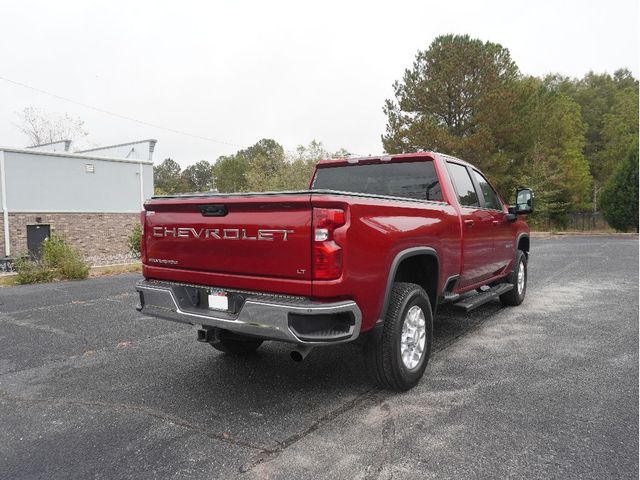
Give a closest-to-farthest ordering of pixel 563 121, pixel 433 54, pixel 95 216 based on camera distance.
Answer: pixel 95 216 → pixel 433 54 → pixel 563 121

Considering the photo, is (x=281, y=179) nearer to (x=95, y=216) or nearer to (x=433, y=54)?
(x=433, y=54)

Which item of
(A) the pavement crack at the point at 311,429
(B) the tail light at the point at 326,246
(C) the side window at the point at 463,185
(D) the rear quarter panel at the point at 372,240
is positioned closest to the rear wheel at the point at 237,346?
(A) the pavement crack at the point at 311,429

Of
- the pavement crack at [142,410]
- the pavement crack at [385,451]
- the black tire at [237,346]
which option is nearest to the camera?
the pavement crack at [385,451]

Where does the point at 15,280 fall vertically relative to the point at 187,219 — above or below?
below

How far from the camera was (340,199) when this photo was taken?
3.10 metres

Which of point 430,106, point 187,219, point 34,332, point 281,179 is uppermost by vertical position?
point 430,106

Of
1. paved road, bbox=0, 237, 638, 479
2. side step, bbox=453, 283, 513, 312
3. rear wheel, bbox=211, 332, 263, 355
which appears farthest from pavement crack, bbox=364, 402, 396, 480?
side step, bbox=453, 283, 513, 312

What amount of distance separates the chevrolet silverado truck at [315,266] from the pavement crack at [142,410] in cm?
63

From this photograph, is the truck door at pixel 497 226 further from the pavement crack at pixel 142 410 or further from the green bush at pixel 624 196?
the green bush at pixel 624 196

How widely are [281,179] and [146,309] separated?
45688 millimetres

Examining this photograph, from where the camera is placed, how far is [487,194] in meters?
6.16

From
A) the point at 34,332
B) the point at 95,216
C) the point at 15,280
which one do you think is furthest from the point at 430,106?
the point at 34,332

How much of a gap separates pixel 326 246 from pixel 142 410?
74.8 inches

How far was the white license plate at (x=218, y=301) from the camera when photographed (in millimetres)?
3467
